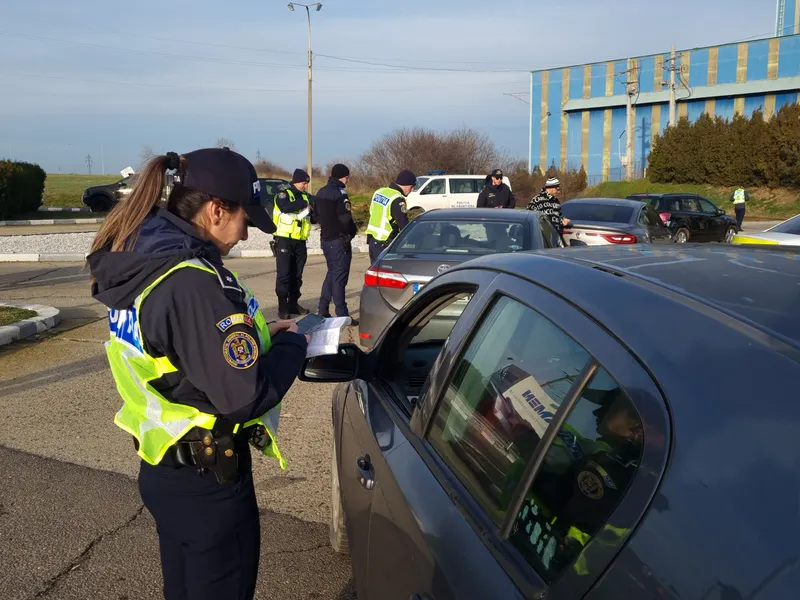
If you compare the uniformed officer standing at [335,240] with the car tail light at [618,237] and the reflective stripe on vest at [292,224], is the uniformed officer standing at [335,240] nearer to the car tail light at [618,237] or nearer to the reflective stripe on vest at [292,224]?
the reflective stripe on vest at [292,224]

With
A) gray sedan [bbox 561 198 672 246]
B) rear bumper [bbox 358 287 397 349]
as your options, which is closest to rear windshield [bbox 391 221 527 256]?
rear bumper [bbox 358 287 397 349]

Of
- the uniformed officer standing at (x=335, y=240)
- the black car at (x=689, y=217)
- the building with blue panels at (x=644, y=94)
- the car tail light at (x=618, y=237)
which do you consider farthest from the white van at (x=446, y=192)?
the building with blue panels at (x=644, y=94)

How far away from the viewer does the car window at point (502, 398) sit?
1822mm

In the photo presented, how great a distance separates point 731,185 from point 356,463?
152 feet

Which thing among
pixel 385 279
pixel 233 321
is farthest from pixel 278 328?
pixel 385 279

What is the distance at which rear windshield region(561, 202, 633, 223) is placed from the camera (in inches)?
527

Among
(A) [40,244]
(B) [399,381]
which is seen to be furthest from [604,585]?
(A) [40,244]

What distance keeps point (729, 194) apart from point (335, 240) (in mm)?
39371

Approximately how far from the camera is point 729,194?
144 ft

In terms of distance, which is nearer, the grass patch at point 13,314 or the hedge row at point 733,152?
the grass patch at point 13,314

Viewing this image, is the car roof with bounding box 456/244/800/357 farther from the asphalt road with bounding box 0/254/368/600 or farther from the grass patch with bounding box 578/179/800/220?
the grass patch with bounding box 578/179/800/220

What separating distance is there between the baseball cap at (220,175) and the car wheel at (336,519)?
1.46 metres

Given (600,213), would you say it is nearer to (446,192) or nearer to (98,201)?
(98,201)

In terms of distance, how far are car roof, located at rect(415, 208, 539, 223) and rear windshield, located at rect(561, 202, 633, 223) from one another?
585 centimetres
